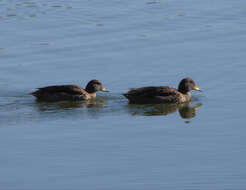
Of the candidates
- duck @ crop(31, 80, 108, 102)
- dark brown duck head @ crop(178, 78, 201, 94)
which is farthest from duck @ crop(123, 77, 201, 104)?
duck @ crop(31, 80, 108, 102)

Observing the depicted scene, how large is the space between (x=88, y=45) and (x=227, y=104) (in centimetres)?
660

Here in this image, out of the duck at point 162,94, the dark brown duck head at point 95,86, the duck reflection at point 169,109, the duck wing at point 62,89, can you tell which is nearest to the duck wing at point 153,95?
the duck at point 162,94

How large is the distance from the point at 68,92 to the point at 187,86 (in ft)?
9.73

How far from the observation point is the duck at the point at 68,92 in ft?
57.4

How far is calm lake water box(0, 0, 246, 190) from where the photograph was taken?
12.1 meters

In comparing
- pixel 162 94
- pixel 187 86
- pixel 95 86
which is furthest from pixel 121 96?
pixel 187 86

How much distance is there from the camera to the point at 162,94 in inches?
696

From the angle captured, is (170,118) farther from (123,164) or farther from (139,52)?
(139,52)

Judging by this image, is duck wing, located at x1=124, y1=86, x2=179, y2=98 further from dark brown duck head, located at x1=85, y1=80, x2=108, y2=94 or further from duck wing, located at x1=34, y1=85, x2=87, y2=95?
duck wing, located at x1=34, y1=85, x2=87, y2=95

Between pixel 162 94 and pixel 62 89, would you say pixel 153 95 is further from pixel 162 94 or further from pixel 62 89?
pixel 62 89

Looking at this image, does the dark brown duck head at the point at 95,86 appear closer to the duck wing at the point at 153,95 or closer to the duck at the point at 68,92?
the duck at the point at 68,92

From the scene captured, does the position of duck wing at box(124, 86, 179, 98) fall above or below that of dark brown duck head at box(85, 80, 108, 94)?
below

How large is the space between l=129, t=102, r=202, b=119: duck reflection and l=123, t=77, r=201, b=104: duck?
154 mm

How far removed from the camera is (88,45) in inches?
867
